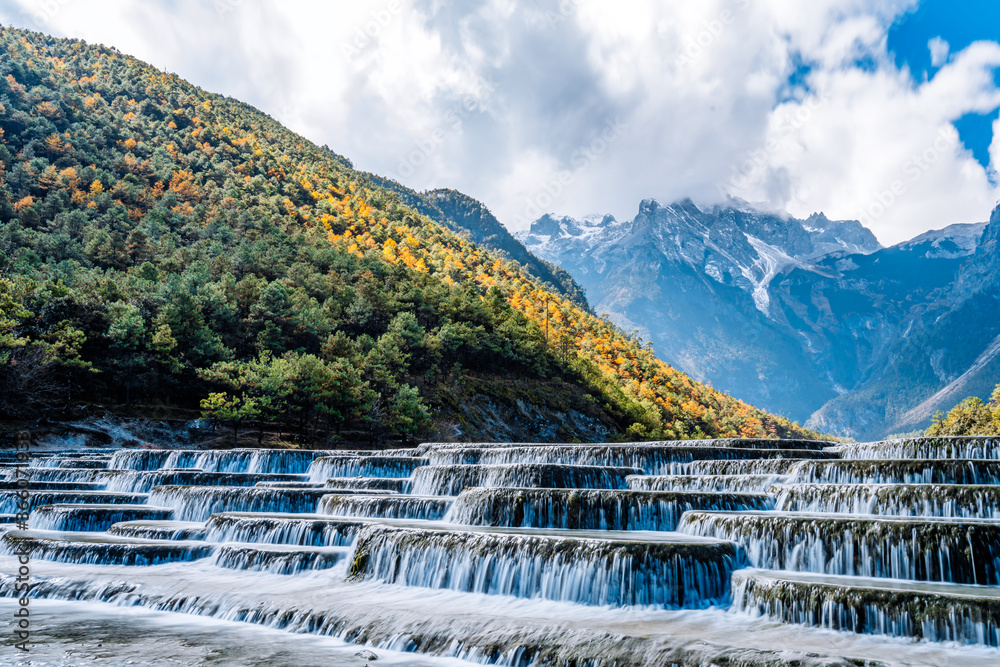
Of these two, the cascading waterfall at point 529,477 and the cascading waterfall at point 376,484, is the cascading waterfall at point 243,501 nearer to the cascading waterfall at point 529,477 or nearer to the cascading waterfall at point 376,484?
the cascading waterfall at point 376,484

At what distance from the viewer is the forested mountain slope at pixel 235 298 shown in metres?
41.8

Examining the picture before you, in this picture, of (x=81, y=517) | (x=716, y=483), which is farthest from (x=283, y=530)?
(x=716, y=483)

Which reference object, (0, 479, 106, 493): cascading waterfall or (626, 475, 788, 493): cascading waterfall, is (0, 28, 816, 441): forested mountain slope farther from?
(626, 475, 788, 493): cascading waterfall

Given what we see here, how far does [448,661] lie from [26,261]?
5305 cm

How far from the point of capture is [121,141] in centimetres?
9050

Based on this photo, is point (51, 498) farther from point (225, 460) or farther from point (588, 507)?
point (588, 507)

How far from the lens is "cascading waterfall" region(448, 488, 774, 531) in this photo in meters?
14.4

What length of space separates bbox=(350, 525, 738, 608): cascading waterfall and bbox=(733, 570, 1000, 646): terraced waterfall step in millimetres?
713

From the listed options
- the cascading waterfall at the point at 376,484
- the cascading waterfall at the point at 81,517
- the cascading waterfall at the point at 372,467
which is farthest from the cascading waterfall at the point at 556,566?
the cascading waterfall at the point at 372,467

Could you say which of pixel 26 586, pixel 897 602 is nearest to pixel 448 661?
pixel 897 602

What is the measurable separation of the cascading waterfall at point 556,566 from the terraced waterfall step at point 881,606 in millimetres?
713

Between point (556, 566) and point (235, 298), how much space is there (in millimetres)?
48606

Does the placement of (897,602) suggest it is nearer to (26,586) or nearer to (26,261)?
(26,586)

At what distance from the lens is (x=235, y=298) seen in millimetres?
54062
